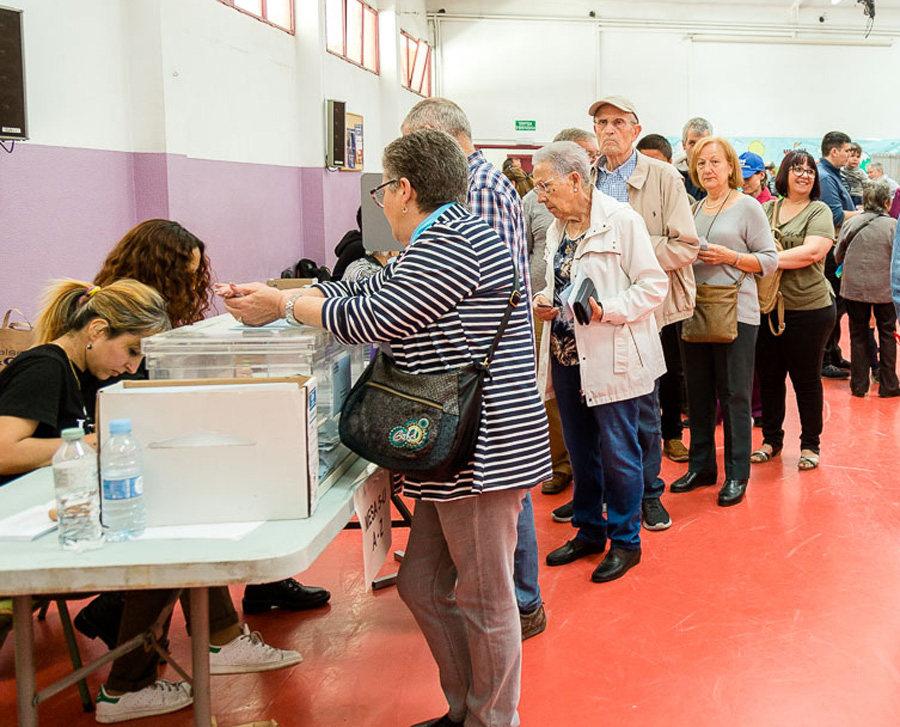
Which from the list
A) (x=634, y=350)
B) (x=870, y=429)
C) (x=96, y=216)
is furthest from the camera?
(x=870, y=429)

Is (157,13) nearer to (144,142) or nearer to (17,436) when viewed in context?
(144,142)

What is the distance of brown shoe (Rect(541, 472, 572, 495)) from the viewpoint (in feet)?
14.4

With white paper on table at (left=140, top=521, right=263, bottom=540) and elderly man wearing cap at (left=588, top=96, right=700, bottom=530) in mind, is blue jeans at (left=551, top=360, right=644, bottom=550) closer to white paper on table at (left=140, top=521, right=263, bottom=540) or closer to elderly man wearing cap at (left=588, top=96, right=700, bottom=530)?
elderly man wearing cap at (left=588, top=96, right=700, bottom=530)

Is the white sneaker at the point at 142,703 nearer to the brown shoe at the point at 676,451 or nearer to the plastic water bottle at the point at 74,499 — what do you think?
the plastic water bottle at the point at 74,499

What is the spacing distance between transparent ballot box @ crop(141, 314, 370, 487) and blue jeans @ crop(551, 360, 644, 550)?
4.12 ft

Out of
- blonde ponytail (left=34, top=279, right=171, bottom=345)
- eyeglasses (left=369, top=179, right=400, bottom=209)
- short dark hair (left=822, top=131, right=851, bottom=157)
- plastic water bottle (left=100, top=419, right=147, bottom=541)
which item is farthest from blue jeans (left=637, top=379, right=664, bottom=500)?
short dark hair (left=822, top=131, right=851, bottom=157)

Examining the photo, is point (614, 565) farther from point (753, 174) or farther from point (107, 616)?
point (753, 174)

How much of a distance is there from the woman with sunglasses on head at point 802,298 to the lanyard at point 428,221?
2737 mm

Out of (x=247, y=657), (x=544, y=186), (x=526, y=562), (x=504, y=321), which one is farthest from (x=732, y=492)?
(x=504, y=321)

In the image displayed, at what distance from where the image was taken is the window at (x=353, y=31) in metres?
8.53

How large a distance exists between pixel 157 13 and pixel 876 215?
15.3ft

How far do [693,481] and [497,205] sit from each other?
2213 mm

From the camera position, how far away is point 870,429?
549 cm

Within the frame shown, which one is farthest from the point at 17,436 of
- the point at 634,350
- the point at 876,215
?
the point at 876,215
